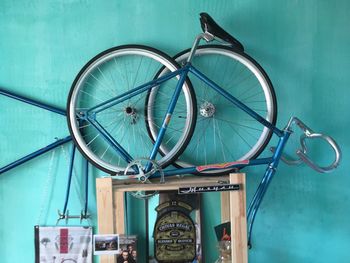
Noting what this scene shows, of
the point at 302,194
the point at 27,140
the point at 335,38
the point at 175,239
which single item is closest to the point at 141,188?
the point at 175,239

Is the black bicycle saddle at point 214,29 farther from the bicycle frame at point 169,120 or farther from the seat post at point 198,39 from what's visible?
the bicycle frame at point 169,120

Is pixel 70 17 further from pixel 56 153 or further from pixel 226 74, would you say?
pixel 226 74

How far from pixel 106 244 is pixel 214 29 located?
0.88 metres

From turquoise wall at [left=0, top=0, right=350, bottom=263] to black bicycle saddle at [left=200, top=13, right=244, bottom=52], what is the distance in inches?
6.1

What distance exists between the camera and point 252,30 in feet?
5.30

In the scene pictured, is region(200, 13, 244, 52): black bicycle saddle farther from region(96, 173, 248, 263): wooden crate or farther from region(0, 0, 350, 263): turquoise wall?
region(96, 173, 248, 263): wooden crate

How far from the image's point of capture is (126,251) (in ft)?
4.91

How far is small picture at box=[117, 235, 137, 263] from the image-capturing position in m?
1.49

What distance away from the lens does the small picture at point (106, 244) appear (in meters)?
1.32

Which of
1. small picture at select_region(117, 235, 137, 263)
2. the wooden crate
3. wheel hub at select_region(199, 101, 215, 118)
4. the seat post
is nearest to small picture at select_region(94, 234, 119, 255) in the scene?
the wooden crate

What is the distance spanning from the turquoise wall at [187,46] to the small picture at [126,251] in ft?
0.76

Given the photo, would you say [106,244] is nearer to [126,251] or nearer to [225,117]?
[126,251]

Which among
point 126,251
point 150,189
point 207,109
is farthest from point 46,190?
Result: point 207,109

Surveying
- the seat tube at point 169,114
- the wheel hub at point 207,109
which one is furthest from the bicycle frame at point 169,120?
the wheel hub at point 207,109
